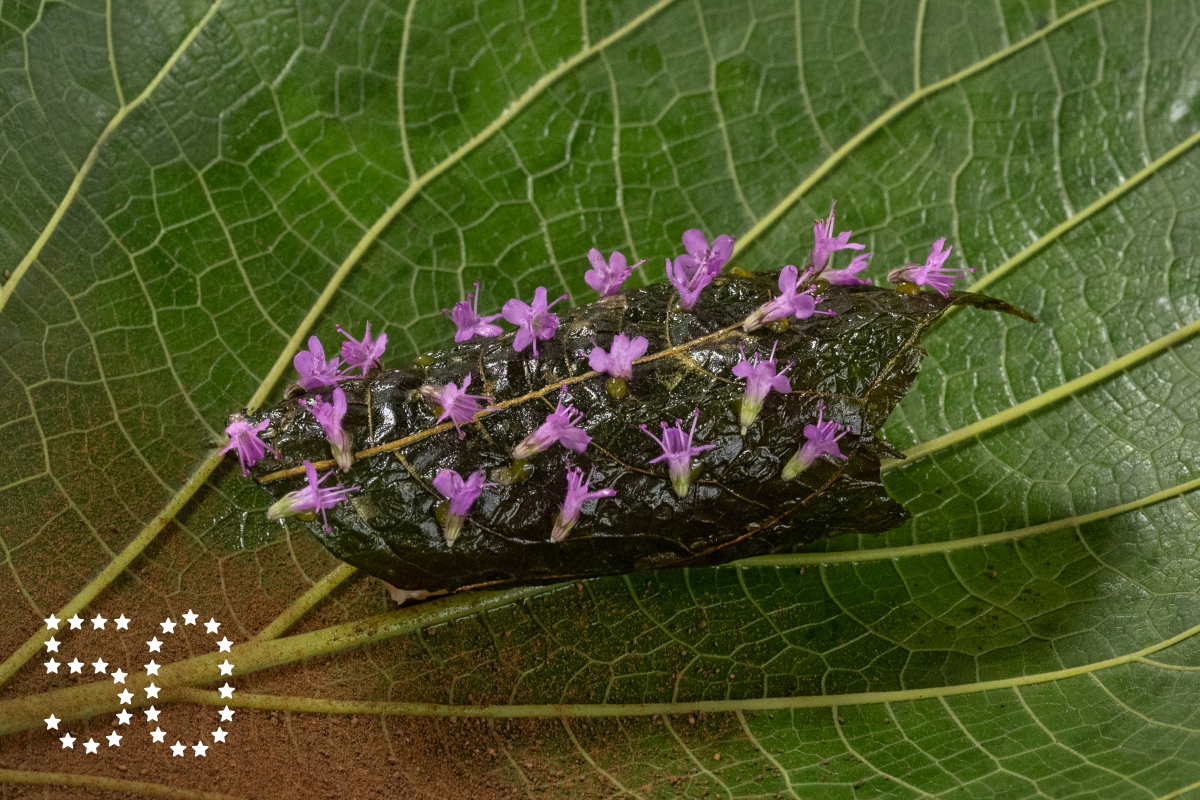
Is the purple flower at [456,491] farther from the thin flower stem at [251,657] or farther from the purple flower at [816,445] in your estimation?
the purple flower at [816,445]

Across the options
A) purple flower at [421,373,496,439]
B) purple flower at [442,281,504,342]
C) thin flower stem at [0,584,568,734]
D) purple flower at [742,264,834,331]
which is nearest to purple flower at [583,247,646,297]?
purple flower at [442,281,504,342]

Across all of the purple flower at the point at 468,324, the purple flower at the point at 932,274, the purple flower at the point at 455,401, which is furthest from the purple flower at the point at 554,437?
the purple flower at the point at 932,274

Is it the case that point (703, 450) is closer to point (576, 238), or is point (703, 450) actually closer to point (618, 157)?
point (576, 238)

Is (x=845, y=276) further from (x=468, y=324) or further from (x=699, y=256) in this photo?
(x=468, y=324)

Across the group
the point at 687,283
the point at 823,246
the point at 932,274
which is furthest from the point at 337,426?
the point at 932,274

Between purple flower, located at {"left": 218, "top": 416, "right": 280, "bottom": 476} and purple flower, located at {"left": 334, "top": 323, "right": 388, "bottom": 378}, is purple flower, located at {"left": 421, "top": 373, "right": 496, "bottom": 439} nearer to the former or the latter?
purple flower, located at {"left": 334, "top": 323, "right": 388, "bottom": 378}

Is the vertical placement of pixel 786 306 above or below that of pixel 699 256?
below
